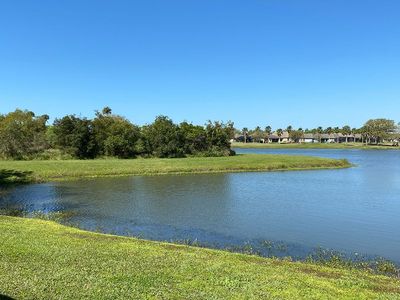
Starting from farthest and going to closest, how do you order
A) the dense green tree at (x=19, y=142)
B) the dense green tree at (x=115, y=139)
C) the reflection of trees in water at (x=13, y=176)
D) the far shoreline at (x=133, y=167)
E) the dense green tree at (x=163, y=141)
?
the dense green tree at (x=163, y=141), the dense green tree at (x=115, y=139), the dense green tree at (x=19, y=142), the far shoreline at (x=133, y=167), the reflection of trees in water at (x=13, y=176)

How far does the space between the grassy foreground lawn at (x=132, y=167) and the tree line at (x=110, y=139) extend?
791 cm

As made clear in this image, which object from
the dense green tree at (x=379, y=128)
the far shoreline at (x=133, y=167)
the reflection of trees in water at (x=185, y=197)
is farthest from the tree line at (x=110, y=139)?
the dense green tree at (x=379, y=128)

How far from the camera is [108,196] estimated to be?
31.7 m

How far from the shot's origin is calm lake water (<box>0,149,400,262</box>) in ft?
61.8

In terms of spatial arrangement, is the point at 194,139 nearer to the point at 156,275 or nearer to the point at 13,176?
the point at 13,176

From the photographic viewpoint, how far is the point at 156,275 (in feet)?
35.5

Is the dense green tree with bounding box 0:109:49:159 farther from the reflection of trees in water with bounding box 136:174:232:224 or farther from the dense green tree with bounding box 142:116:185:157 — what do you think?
the reflection of trees in water with bounding box 136:174:232:224

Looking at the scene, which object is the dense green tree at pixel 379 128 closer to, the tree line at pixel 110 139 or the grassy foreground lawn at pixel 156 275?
the tree line at pixel 110 139

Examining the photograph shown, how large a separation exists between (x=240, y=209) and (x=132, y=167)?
26856 mm

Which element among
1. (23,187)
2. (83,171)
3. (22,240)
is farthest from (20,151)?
(22,240)

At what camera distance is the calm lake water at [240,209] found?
1884cm

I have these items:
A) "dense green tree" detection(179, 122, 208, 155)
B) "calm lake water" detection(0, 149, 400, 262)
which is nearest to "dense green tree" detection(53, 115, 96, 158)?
"dense green tree" detection(179, 122, 208, 155)

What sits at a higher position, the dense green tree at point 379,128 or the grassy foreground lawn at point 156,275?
the dense green tree at point 379,128

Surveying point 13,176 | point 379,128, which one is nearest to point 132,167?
point 13,176
